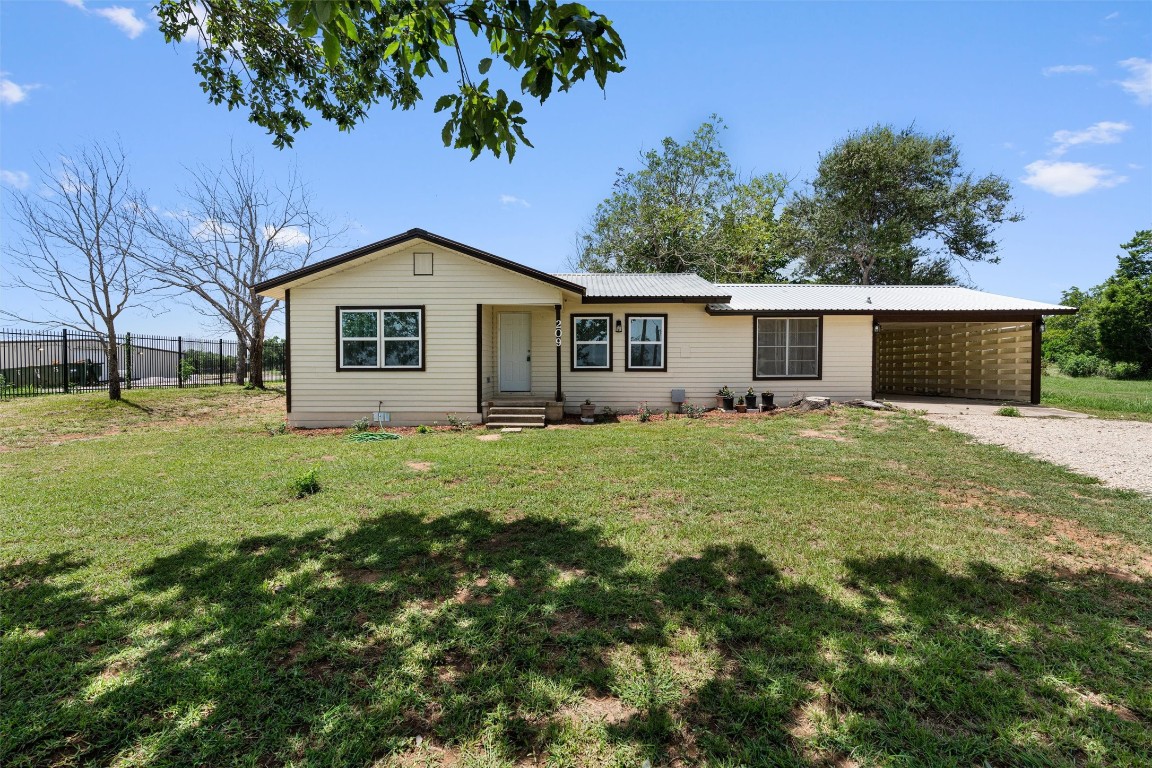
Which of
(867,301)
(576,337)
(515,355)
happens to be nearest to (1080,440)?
(867,301)

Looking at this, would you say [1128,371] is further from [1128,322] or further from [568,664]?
[568,664]

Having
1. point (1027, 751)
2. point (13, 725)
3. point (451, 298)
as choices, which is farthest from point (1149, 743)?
point (451, 298)

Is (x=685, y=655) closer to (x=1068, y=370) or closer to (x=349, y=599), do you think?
(x=349, y=599)

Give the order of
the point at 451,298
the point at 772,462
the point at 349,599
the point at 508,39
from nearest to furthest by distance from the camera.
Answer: the point at 508,39 < the point at 349,599 < the point at 772,462 < the point at 451,298

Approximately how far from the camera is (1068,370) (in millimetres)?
26531

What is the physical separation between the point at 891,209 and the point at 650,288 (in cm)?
2352

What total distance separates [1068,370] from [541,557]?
115 ft

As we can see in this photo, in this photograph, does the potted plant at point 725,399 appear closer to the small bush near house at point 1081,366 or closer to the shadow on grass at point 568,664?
the shadow on grass at point 568,664

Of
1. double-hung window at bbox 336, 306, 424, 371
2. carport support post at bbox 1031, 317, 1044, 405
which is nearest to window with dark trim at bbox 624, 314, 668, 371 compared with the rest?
double-hung window at bbox 336, 306, 424, 371

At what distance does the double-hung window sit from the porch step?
1.94 m

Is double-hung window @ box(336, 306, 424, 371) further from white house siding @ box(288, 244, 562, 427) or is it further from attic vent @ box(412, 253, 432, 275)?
attic vent @ box(412, 253, 432, 275)

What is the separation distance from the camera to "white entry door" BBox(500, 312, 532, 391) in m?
12.6

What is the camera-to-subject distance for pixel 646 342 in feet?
41.9

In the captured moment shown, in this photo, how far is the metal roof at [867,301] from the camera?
502 inches
